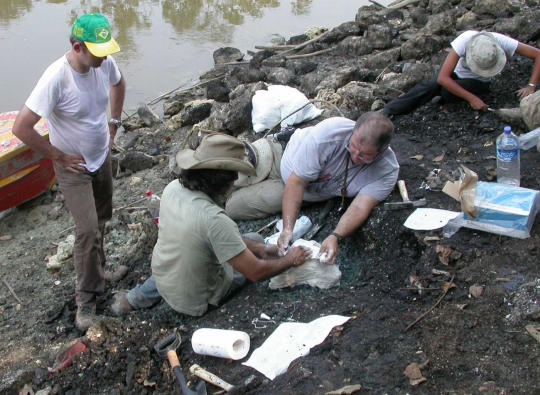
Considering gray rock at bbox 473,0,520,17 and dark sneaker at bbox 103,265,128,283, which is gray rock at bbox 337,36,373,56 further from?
dark sneaker at bbox 103,265,128,283

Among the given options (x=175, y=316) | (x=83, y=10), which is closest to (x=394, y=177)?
(x=175, y=316)

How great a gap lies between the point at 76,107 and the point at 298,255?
201cm

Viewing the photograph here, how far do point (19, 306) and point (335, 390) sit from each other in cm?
335

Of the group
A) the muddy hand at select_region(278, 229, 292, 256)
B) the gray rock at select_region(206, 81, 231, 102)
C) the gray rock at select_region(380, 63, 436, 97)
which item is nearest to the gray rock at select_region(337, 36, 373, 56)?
the gray rock at select_region(206, 81, 231, 102)

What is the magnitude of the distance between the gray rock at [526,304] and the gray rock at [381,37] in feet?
24.0

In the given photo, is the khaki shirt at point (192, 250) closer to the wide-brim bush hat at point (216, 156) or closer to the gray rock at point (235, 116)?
the wide-brim bush hat at point (216, 156)

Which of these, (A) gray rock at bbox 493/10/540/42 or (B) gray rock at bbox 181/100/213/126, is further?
(B) gray rock at bbox 181/100/213/126

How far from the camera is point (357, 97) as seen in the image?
7238mm

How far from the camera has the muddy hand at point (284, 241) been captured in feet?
14.3

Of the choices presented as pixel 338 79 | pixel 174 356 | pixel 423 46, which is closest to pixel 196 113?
pixel 338 79

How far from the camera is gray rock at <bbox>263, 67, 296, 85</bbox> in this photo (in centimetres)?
920

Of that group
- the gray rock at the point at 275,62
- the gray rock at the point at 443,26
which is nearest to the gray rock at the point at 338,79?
the gray rock at the point at 443,26

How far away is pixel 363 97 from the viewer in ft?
23.5

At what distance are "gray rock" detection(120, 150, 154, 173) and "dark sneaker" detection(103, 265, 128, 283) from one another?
2709mm
